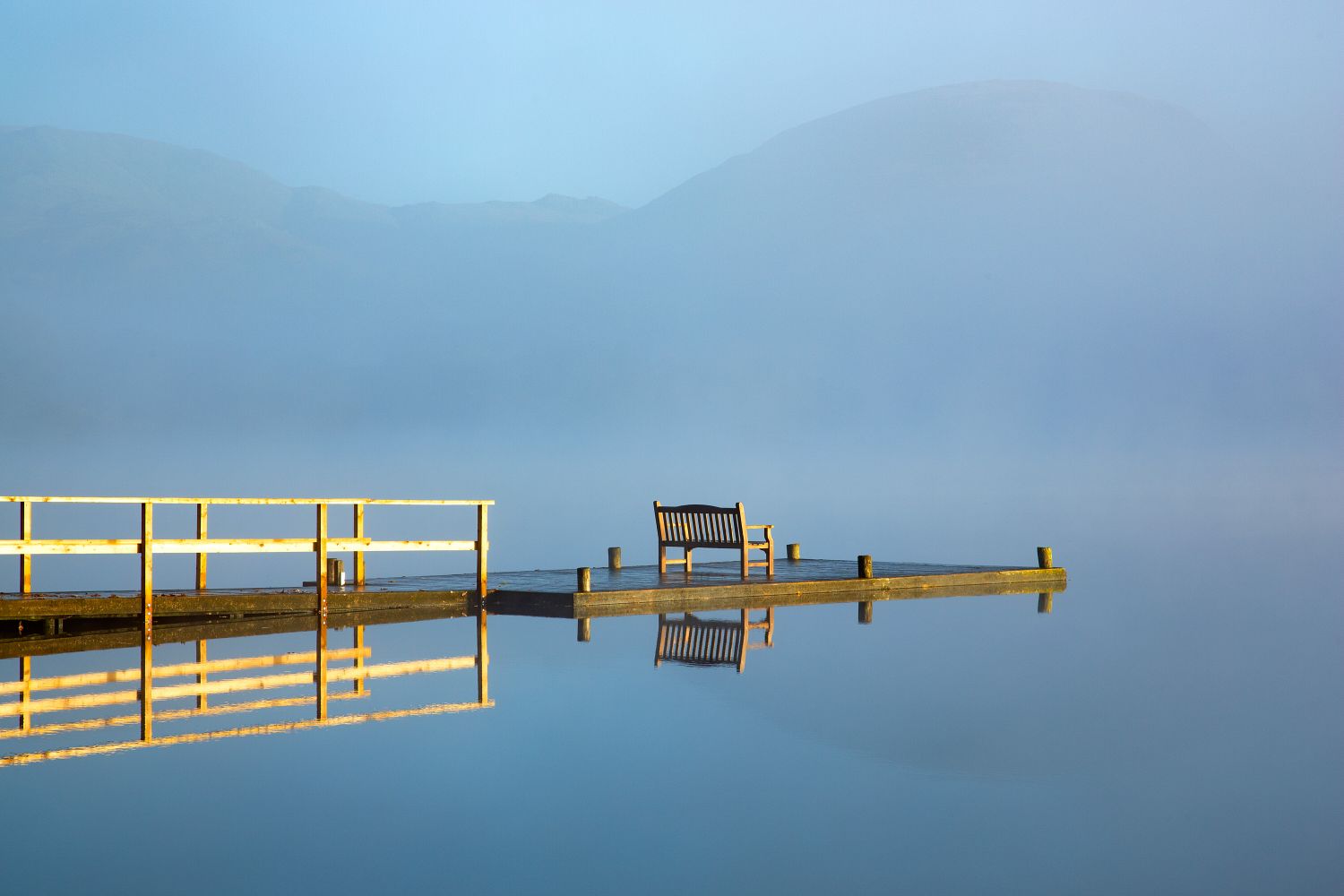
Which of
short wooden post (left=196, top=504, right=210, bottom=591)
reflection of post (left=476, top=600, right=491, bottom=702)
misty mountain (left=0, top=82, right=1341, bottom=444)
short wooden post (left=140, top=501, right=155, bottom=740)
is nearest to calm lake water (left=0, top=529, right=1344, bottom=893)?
reflection of post (left=476, top=600, right=491, bottom=702)

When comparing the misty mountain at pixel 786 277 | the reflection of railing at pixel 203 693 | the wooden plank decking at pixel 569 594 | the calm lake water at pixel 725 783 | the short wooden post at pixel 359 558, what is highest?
the misty mountain at pixel 786 277

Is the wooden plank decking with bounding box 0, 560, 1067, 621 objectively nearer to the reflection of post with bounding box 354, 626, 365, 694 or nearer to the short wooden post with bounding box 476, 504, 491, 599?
the short wooden post with bounding box 476, 504, 491, 599

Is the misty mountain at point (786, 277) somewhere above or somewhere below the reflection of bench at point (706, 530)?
above

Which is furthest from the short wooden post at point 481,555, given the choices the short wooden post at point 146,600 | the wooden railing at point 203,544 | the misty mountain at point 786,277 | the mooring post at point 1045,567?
the misty mountain at point 786,277

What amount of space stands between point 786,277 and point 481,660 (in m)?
99.6

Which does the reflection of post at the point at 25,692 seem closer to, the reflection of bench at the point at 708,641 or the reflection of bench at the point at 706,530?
the reflection of bench at the point at 708,641

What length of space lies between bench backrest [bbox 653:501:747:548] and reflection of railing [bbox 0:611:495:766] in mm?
3882

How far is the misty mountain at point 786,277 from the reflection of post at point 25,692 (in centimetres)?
9468

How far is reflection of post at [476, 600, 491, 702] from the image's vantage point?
512 inches

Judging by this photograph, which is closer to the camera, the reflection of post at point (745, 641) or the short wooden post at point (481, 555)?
the reflection of post at point (745, 641)

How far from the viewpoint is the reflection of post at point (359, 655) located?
1272cm

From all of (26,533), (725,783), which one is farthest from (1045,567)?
(725,783)

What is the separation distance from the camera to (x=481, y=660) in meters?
14.8

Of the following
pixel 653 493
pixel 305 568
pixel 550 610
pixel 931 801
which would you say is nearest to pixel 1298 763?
pixel 931 801
